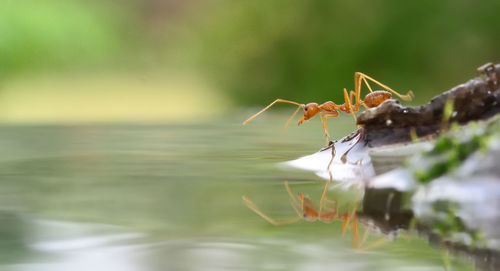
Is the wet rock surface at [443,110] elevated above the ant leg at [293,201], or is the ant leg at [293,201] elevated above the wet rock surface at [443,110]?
the wet rock surface at [443,110]

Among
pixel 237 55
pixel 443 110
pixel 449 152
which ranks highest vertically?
pixel 237 55

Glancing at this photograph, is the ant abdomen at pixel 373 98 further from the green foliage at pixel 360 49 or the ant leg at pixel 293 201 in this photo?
the green foliage at pixel 360 49

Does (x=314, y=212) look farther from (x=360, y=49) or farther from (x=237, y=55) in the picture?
(x=237, y=55)

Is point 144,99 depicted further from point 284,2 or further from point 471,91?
point 471,91

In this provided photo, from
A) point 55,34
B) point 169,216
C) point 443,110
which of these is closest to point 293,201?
point 169,216

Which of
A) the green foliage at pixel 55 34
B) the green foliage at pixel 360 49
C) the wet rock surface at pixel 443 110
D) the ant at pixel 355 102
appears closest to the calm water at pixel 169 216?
the ant at pixel 355 102

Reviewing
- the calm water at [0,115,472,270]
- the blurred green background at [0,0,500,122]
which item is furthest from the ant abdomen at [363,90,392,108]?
the blurred green background at [0,0,500,122]
